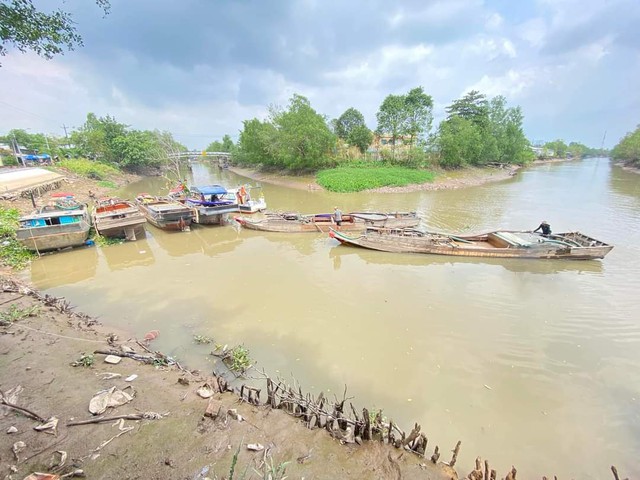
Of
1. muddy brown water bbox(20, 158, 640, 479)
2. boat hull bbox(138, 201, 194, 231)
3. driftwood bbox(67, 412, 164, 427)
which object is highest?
boat hull bbox(138, 201, 194, 231)

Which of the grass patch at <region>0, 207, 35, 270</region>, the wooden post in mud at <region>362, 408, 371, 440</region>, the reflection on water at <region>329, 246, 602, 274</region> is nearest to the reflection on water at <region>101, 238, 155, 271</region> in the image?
the grass patch at <region>0, 207, 35, 270</region>

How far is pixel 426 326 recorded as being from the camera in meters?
7.76

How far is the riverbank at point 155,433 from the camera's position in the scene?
11.3 feet

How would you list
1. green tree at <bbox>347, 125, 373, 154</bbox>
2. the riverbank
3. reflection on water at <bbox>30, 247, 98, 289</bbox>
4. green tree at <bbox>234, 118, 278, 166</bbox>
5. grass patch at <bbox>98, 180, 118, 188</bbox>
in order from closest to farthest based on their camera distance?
1. the riverbank
2. reflection on water at <bbox>30, 247, 98, 289</bbox>
3. grass patch at <bbox>98, 180, 118, 188</bbox>
4. green tree at <bbox>234, 118, 278, 166</bbox>
5. green tree at <bbox>347, 125, 373, 154</bbox>

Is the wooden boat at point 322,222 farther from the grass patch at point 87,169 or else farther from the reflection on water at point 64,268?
the grass patch at point 87,169

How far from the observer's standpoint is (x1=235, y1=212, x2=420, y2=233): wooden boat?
16047 mm

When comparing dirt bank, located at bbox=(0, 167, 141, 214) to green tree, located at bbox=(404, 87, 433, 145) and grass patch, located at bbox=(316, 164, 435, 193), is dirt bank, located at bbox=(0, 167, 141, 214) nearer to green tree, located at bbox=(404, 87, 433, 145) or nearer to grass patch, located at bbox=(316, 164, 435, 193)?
grass patch, located at bbox=(316, 164, 435, 193)

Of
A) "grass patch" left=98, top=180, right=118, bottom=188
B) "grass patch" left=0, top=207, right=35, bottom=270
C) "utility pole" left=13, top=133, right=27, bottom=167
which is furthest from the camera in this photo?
"utility pole" left=13, top=133, right=27, bottom=167

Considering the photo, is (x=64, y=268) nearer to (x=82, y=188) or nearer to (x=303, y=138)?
(x=82, y=188)

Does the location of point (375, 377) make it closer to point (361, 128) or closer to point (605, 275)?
point (605, 275)

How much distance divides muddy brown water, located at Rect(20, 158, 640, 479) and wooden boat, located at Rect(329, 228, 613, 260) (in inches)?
18.0

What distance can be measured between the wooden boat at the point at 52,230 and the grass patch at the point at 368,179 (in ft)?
74.5

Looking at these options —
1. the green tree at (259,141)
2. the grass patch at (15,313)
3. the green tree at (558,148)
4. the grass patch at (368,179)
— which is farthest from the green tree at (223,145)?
the green tree at (558,148)

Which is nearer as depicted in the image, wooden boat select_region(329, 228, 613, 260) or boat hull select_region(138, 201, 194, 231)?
wooden boat select_region(329, 228, 613, 260)
